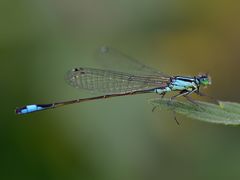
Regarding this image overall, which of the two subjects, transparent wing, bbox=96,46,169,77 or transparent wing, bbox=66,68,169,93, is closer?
transparent wing, bbox=66,68,169,93

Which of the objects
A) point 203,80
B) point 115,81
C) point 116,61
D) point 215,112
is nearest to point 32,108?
point 115,81

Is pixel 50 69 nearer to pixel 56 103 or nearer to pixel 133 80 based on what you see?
pixel 56 103

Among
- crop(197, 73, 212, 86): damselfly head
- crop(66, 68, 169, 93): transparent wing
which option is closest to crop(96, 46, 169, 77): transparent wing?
crop(66, 68, 169, 93): transparent wing

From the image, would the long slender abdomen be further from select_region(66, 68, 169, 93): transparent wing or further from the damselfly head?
the damselfly head

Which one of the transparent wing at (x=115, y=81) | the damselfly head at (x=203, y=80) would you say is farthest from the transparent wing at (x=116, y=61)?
the damselfly head at (x=203, y=80)

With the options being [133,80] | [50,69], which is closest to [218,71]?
[133,80]

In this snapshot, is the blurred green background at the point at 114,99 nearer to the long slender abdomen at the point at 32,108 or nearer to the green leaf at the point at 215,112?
the long slender abdomen at the point at 32,108
